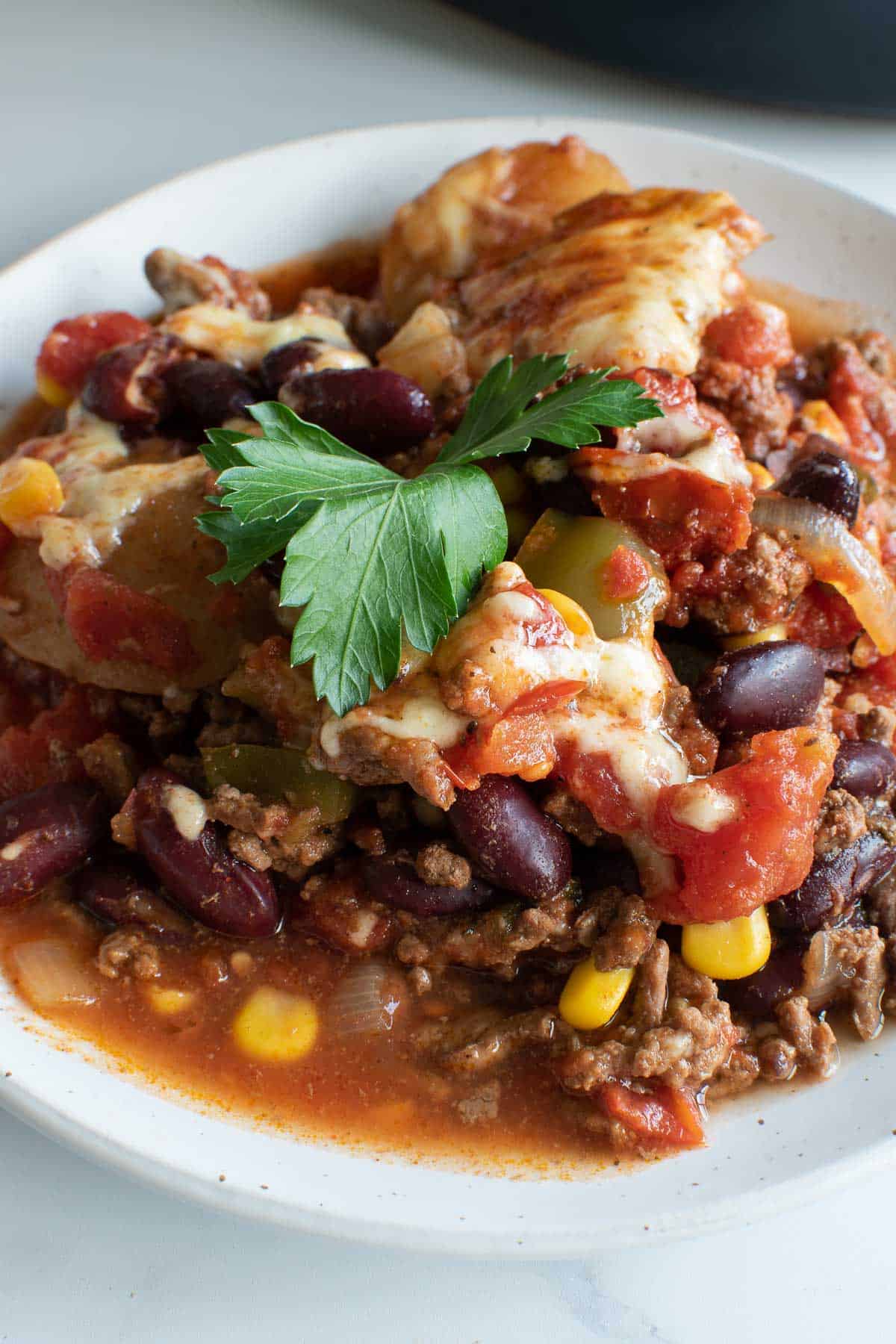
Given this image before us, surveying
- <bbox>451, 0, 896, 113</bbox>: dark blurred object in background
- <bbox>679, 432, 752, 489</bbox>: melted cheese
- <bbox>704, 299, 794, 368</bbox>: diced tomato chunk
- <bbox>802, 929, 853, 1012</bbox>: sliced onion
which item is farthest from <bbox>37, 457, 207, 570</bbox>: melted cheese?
<bbox>451, 0, 896, 113</bbox>: dark blurred object in background

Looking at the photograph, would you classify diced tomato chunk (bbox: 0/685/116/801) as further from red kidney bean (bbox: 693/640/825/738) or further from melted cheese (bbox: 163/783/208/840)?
red kidney bean (bbox: 693/640/825/738)

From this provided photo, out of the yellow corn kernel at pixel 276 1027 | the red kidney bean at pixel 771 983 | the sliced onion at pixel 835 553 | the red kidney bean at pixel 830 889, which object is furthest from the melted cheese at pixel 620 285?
the yellow corn kernel at pixel 276 1027

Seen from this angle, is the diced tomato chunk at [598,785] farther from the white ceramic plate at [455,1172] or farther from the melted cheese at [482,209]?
the melted cheese at [482,209]

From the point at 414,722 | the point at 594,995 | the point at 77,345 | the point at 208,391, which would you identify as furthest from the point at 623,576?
the point at 77,345

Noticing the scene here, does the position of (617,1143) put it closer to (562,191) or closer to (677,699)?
(677,699)

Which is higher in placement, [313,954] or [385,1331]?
[313,954]

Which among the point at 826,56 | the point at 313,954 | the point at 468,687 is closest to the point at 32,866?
the point at 313,954
